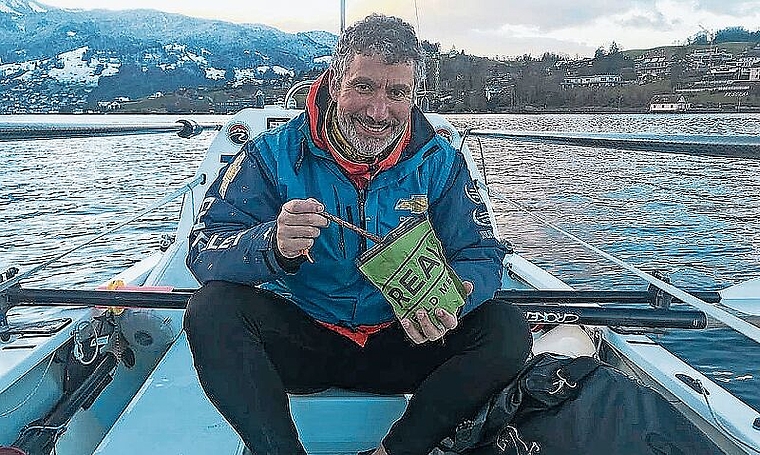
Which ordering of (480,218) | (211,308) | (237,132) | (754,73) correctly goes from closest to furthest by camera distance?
(211,308) < (480,218) < (237,132) < (754,73)

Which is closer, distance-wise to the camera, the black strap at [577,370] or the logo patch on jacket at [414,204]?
the black strap at [577,370]

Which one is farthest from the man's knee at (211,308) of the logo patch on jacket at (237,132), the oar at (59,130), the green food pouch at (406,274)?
the logo patch on jacket at (237,132)

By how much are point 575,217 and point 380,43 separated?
1326 centimetres

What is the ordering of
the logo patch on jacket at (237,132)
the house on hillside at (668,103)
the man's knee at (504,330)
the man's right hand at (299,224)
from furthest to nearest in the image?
the house on hillside at (668,103) → the logo patch on jacket at (237,132) → the man's knee at (504,330) → the man's right hand at (299,224)

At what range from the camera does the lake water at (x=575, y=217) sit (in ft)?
28.4

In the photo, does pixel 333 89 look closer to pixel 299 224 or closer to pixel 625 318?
pixel 299 224

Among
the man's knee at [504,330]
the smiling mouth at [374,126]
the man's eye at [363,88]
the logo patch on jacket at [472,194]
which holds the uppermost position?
the man's eye at [363,88]

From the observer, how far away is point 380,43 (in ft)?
5.89

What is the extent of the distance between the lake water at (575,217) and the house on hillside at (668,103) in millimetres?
17191

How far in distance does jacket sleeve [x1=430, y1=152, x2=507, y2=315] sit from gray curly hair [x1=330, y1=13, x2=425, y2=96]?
0.34 metres

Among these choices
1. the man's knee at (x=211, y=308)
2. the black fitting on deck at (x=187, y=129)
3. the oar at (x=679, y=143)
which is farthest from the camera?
the black fitting on deck at (x=187, y=129)

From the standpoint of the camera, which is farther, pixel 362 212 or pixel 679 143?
pixel 362 212

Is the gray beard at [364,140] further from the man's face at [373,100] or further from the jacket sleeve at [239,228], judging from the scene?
the jacket sleeve at [239,228]

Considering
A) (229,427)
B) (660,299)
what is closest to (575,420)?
(229,427)
